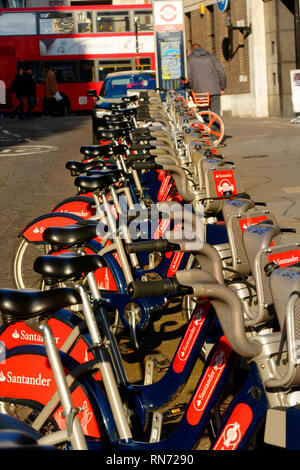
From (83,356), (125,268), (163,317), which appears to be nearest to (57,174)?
(163,317)

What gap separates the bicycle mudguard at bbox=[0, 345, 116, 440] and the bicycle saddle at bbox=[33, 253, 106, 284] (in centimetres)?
42

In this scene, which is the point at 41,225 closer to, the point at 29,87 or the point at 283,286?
the point at 283,286

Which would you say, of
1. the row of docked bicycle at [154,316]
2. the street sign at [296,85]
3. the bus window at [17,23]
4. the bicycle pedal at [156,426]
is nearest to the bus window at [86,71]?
the bus window at [17,23]

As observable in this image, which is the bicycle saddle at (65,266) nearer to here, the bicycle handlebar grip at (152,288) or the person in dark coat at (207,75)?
the bicycle handlebar grip at (152,288)

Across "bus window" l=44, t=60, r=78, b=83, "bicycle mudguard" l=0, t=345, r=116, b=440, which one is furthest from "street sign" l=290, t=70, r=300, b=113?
"bicycle mudguard" l=0, t=345, r=116, b=440

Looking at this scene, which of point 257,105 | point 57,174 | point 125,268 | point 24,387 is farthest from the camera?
point 257,105

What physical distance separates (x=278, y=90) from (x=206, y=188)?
2229 cm

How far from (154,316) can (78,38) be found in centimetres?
2927

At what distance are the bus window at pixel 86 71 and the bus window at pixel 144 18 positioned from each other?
8.75ft

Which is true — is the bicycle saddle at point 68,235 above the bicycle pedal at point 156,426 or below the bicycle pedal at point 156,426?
above

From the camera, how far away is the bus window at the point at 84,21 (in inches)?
1268

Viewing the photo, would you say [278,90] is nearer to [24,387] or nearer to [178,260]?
[178,260]

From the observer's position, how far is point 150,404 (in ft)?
10.8

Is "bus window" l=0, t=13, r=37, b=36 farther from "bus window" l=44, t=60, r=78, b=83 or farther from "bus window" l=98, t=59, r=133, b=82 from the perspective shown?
Answer: "bus window" l=98, t=59, r=133, b=82
